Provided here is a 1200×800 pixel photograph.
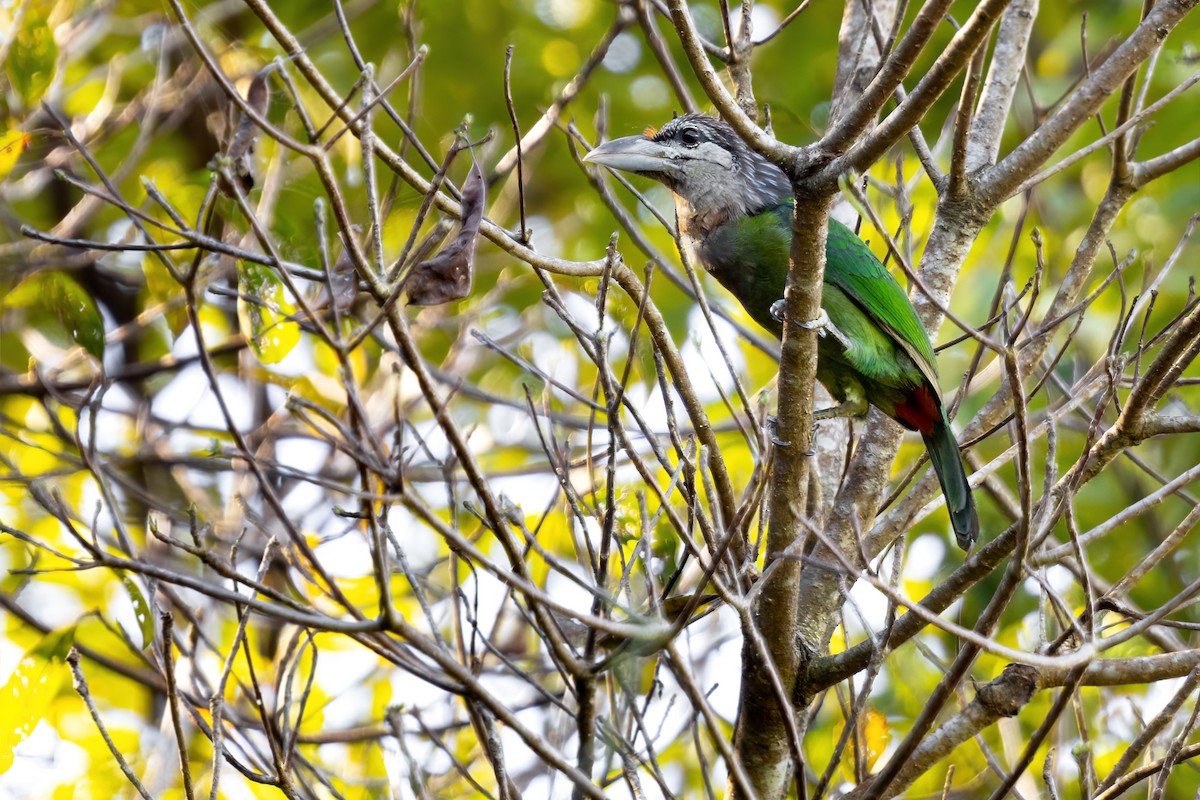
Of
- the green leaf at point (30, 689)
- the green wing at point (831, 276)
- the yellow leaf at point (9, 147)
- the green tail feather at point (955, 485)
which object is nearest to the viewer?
the green leaf at point (30, 689)

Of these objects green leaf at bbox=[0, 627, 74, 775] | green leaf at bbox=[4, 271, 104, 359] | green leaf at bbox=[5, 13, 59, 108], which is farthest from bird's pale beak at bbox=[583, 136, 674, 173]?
green leaf at bbox=[0, 627, 74, 775]

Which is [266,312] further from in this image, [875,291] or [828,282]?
[875,291]

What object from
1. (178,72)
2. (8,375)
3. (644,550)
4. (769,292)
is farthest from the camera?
(178,72)

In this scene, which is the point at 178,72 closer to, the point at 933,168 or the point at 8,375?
the point at 8,375

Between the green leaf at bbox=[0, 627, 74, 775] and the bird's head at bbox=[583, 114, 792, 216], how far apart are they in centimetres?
238

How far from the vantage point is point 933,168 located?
370cm

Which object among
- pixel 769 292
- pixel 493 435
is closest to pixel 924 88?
pixel 769 292

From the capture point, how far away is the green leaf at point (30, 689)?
2.98 metres

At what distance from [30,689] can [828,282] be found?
2765 mm

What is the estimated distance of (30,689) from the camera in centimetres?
305

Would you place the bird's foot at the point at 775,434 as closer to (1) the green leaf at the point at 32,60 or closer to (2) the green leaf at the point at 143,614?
(2) the green leaf at the point at 143,614

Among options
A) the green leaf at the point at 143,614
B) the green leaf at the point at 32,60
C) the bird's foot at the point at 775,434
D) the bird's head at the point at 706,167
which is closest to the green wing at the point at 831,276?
the bird's head at the point at 706,167

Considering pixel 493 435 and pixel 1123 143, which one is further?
pixel 493 435

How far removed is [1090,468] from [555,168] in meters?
4.34
